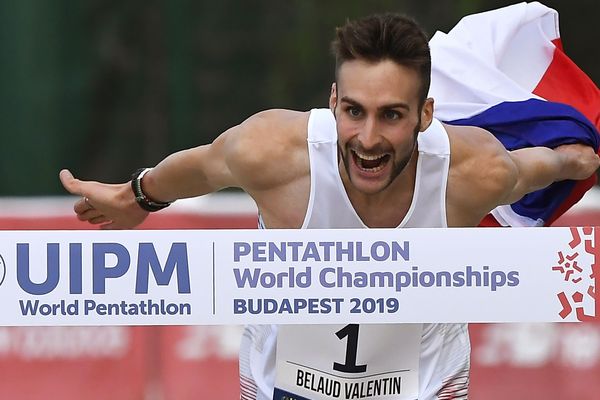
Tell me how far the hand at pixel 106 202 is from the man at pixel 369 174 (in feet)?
0.12

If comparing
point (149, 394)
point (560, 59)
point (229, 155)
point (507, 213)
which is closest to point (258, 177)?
point (229, 155)

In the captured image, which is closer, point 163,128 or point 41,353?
point 41,353

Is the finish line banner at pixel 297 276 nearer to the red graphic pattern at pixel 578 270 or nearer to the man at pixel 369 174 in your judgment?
the red graphic pattern at pixel 578 270

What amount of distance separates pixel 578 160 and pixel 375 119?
1180mm

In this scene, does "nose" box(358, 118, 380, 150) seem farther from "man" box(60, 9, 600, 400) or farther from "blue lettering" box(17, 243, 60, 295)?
"blue lettering" box(17, 243, 60, 295)

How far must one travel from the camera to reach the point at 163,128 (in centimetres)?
837

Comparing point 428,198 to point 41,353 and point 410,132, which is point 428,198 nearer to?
point 410,132

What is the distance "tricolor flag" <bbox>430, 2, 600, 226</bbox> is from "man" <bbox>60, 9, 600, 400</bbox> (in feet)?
1.45

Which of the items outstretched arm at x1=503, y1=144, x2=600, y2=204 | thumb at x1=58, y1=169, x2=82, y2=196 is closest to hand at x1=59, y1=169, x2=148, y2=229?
thumb at x1=58, y1=169, x2=82, y2=196

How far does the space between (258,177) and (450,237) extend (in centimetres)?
74

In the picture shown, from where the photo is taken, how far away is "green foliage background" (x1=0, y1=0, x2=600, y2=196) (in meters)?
8.30

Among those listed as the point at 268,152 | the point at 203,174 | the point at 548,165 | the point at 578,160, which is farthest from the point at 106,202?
the point at 578,160

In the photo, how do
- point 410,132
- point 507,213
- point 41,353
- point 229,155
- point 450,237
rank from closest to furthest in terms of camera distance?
point 450,237
point 410,132
point 229,155
point 507,213
point 41,353

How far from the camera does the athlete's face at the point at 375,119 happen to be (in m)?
3.43
